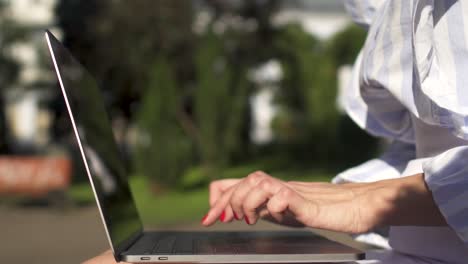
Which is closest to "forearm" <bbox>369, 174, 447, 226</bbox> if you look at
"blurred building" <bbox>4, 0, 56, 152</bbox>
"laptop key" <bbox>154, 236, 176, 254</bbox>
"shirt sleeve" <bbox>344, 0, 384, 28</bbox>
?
"laptop key" <bbox>154, 236, 176, 254</bbox>

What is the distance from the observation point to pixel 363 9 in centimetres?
184

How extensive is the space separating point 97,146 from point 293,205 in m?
0.53

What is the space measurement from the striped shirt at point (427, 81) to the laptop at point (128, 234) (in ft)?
0.60

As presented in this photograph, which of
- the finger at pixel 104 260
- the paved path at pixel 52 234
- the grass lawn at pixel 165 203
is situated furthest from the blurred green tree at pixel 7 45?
the finger at pixel 104 260

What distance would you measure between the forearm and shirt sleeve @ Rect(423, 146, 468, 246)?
50mm

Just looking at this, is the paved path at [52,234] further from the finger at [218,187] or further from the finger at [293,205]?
the finger at [293,205]

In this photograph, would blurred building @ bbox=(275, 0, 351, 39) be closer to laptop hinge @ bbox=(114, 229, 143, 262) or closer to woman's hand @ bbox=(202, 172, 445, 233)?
laptop hinge @ bbox=(114, 229, 143, 262)

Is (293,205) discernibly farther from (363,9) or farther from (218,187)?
(363,9)

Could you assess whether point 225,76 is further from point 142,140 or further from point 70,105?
point 70,105

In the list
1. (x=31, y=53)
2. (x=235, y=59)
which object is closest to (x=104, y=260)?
(x=235, y=59)

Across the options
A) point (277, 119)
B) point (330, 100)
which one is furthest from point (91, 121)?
point (277, 119)

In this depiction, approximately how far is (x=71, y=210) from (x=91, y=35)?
333 inches

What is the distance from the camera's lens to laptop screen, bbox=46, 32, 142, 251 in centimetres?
120

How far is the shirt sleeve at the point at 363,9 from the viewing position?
1.79m
